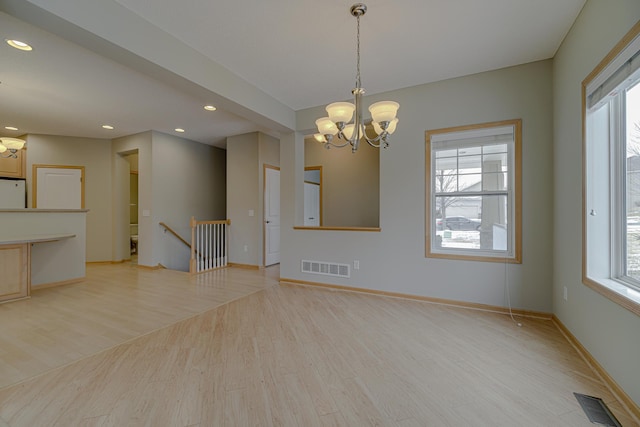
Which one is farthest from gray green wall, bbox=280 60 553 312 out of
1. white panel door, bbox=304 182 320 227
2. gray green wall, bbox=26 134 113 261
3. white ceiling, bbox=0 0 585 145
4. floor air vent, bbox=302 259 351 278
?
gray green wall, bbox=26 134 113 261

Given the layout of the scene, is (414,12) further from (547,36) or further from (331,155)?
(331,155)

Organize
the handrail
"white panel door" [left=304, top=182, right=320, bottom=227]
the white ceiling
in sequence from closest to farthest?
1. the white ceiling
2. the handrail
3. "white panel door" [left=304, top=182, right=320, bottom=227]

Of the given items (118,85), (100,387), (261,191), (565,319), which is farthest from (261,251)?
(565,319)

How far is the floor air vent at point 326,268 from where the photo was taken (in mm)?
4016

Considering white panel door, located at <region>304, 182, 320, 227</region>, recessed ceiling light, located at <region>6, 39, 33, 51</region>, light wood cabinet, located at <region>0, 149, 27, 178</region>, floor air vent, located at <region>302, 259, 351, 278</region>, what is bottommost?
floor air vent, located at <region>302, 259, 351, 278</region>

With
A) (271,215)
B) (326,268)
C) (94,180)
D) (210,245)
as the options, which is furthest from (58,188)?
(326,268)

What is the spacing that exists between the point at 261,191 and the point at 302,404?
4.40 metres

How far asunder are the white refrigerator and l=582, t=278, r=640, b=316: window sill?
882 cm

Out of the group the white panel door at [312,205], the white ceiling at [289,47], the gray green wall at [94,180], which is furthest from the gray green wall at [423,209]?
the gray green wall at [94,180]

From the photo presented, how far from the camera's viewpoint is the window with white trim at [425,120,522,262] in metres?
3.11

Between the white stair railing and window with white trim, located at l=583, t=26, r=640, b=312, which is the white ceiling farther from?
the white stair railing

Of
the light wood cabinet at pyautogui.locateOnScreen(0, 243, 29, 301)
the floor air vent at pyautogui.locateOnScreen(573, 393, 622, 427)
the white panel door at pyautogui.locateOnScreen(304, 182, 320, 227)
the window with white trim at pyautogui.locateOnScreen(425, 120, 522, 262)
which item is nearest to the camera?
the floor air vent at pyautogui.locateOnScreen(573, 393, 622, 427)

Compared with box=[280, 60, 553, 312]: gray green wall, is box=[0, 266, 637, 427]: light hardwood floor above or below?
below

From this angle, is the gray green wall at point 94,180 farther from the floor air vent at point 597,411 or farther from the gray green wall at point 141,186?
the floor air vent at point 597,411
